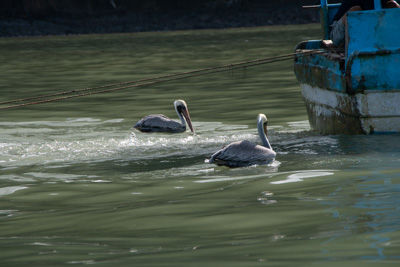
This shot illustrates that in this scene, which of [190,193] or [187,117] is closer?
[190,193]

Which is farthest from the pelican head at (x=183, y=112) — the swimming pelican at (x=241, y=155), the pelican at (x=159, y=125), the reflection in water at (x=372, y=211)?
the reflection in water at (x=372, y=211)

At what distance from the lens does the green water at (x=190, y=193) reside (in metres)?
4.77

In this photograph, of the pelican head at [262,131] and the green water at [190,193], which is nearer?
the green water at [190,193]

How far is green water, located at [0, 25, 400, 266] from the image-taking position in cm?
477

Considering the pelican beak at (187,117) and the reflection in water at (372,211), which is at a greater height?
the reflection in water at (372,211)

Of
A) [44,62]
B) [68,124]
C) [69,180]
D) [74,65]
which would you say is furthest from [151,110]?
[44,62]

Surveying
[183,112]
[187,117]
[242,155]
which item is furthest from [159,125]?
[242,155]

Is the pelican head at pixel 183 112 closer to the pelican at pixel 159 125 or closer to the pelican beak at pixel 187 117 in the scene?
the pelican beak at pixel 187 117

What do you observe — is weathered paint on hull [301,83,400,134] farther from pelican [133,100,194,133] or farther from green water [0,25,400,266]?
pelican [133,100,194,133]

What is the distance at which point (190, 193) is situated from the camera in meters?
6.88

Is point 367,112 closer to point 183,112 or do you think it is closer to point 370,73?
point 370,73

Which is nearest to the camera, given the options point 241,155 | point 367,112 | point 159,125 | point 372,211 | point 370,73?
→ point 372,211

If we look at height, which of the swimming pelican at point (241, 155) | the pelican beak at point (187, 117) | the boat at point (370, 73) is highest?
the boat at point (370, 73)

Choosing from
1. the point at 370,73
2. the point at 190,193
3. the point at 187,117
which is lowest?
the point at 187,117
